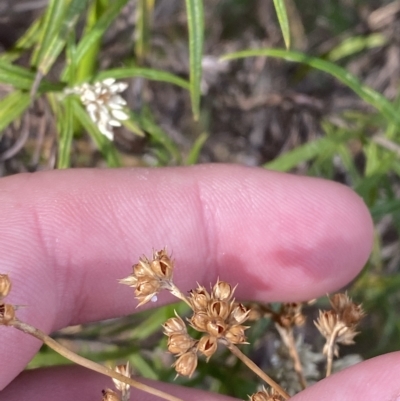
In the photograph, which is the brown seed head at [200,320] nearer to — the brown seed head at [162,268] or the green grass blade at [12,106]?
the brown seed head at [162,268]

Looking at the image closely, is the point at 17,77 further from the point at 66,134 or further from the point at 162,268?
the point at 162,268

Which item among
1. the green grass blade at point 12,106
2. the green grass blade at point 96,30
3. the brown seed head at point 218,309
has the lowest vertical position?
the brown seed head at point 218,309

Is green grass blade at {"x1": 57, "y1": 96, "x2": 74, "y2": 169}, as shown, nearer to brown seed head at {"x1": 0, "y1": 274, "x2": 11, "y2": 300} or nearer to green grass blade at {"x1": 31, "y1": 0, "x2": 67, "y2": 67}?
green grass blade at {"x1": 31, "y1": 0, "x2": 67, "y2": 67}

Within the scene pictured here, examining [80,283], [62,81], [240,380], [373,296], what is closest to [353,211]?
[373,296]

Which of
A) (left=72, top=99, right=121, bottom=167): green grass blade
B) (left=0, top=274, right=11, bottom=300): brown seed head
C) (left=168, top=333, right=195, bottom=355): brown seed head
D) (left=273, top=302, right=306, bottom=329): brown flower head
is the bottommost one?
(left=273, top=302, right=306, bottom=329): brown flower head

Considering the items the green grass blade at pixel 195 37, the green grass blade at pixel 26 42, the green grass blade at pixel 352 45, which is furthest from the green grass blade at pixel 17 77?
the green grass blade at pixel 352 45

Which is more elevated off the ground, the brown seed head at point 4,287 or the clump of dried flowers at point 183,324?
the brown seed head at point 4,287

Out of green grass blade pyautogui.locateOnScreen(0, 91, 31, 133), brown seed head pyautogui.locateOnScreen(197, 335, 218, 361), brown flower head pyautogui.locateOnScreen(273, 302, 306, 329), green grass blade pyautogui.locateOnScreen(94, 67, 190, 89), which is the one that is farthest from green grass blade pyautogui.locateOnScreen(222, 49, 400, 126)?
brown seed head pyautogui.locateOnScreen(197, 335, 218, 361)
